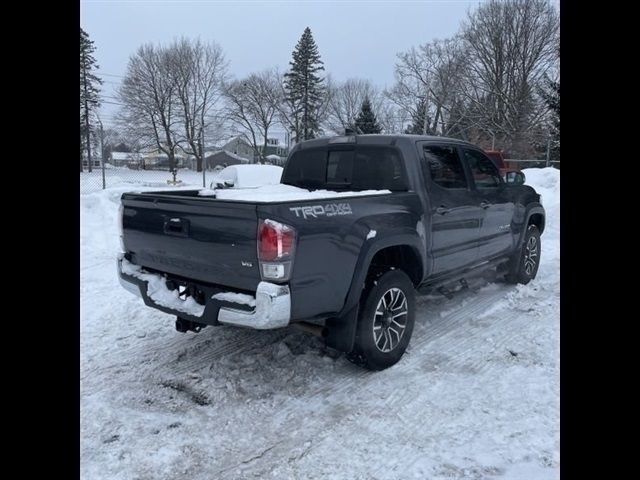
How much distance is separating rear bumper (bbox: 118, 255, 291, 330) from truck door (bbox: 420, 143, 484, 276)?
6.07 ft

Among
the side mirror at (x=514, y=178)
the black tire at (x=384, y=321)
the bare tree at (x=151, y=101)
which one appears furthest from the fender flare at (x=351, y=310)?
the bare tree at (x=151, y=101)

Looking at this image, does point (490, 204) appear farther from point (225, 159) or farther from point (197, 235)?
point (225, 159)

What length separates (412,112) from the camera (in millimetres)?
46031

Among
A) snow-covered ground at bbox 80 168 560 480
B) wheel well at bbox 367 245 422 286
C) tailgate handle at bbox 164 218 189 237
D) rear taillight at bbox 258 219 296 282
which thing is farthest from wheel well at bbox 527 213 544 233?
tailgate handle at bbox 164 218 189 237

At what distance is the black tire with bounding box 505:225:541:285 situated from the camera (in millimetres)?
6566

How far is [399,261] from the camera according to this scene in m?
4.47

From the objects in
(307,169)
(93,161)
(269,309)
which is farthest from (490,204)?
(93,161)

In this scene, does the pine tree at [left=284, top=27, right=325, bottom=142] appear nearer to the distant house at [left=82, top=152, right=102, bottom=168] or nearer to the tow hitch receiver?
the distant house at [left=82, top=152, right=102, bottom=168]

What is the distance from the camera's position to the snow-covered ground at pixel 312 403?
2.90 meters

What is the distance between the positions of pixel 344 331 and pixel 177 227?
4.88ft

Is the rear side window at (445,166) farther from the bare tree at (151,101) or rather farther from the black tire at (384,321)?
the bare tree at (151,101)
